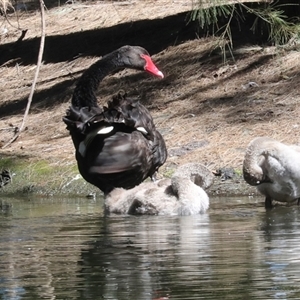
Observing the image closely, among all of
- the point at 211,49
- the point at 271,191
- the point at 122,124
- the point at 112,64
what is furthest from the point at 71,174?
the point at 211,49

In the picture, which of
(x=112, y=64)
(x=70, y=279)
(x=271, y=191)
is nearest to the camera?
(x=70, y=279)

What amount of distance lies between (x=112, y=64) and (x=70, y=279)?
20.5 feet

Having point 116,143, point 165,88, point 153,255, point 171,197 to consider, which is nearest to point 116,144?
point 116,143

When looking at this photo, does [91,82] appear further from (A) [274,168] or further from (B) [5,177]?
(A) [274,168]

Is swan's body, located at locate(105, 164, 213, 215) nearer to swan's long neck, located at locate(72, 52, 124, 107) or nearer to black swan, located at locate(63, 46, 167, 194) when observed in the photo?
black swan, located at locate(63, 46, 167, 194)

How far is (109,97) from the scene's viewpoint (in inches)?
613

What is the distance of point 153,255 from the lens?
6324 millimetres

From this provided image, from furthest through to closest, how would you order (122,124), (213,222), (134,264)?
(122,124)
(213,222)
(134,264)

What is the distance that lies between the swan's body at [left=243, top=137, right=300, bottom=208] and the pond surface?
0.57 ft

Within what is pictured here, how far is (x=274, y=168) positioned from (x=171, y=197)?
0.94m

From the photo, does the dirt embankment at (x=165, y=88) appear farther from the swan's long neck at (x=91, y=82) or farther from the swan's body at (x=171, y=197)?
the swan's body at (x=171, y=197)

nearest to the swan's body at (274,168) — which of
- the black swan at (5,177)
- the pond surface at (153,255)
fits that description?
the pond surface at (153,255)

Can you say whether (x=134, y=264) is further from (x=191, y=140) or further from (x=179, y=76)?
(x=179, y=76)

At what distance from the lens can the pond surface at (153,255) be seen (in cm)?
509
